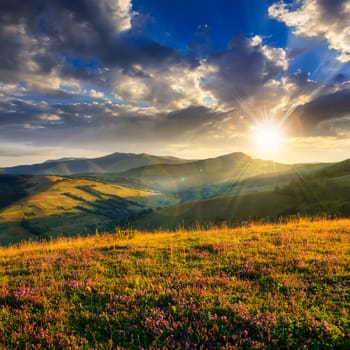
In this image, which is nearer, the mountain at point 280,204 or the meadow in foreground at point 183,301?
the meadow in foreground at point 183,301

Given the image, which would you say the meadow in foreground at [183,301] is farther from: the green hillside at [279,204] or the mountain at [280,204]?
the green hillside at [279,204]

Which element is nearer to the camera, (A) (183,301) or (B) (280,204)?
(A) (183,301)

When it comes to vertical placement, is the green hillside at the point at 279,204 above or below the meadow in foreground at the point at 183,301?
below

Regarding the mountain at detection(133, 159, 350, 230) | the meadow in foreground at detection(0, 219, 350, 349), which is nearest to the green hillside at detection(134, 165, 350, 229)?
the mountain at detection(133, 159, 350, 230)

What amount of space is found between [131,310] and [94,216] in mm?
208243

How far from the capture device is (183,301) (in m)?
6.05

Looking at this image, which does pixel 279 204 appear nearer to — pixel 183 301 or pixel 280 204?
pixel 280 204

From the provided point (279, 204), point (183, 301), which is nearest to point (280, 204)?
point (279, 204)

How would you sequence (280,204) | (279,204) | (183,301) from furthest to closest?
1. (279,204)
2. (280,204)
3. (183,301)

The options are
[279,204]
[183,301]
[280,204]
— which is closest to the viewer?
[183,301]

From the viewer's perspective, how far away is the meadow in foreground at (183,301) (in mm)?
4805

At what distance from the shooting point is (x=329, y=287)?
259 inches

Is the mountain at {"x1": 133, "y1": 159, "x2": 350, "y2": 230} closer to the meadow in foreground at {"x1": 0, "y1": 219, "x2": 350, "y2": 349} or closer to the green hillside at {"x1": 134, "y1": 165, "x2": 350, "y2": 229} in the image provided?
the green hillside at {"x1": 134, "y1": 165, "x2": 350, "y2": 229}

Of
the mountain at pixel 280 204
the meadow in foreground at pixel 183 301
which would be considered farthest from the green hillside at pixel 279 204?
the meadow in foreground at pixel 183 301
